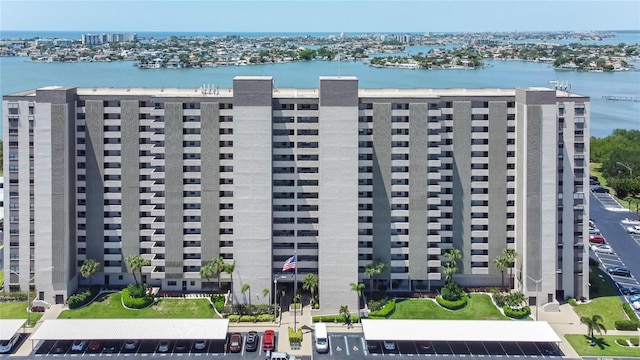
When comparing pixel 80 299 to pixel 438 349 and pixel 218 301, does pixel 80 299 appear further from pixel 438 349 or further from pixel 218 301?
pixel 438 349

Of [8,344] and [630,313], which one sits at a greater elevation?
[630,313]

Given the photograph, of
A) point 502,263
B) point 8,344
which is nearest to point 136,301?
point 8,344

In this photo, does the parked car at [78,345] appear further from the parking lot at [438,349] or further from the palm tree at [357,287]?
the palm tree at [357,287]

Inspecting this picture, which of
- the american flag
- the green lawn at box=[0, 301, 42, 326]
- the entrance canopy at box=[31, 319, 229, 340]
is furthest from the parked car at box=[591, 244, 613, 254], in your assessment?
the green lawn at box=[0, 301, 42, 326]

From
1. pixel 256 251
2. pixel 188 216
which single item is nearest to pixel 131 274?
pixel 188 216

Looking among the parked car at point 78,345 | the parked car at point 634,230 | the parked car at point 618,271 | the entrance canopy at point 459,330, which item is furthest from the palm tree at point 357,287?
the parked car at point 634,230

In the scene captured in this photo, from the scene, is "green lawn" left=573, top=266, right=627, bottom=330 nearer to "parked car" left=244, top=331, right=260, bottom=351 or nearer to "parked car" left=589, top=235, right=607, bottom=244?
"parked car" left=589, top=235, right=607, bottom=244

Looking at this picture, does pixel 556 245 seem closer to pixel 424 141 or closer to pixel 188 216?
pixel 424 141
